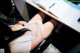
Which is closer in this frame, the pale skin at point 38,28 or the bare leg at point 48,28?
the pale skin at point 38,28

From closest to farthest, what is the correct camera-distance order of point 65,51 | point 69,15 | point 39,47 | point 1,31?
point 1,31 → point 39,47 → point 69,15 → point 65,51

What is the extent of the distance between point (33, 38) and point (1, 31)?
0.96ft

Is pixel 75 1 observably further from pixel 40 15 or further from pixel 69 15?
pixel 40 15

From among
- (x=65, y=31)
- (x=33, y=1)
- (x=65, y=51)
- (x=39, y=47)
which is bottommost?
(x=65, y=51)

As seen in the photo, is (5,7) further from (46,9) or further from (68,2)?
(68,2)

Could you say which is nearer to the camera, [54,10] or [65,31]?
[54,10]

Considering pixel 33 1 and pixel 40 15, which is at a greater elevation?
pixel 33 1

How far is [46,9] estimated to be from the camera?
1390 mm

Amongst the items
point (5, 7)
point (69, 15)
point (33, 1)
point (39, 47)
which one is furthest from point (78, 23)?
point (5, 7)

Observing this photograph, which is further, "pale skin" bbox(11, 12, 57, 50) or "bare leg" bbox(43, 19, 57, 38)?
"bare leg" bbox(43, 19, 57, 38)

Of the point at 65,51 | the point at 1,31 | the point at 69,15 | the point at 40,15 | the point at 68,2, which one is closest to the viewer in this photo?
the point at 1,31

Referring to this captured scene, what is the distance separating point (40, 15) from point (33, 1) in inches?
6.2

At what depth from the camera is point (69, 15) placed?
51.7 inches

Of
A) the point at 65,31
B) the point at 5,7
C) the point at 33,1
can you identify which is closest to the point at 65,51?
the point at 65,31
